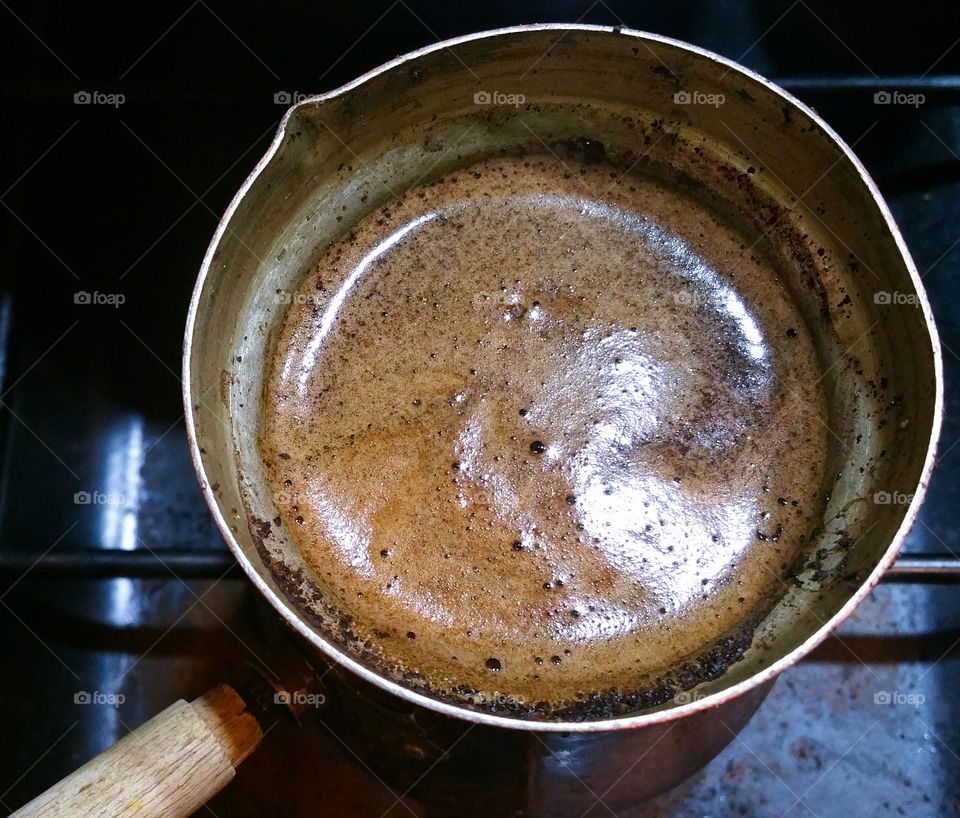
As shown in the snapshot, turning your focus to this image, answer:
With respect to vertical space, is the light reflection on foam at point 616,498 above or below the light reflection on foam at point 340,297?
below

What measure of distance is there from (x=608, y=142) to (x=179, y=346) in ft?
1.86

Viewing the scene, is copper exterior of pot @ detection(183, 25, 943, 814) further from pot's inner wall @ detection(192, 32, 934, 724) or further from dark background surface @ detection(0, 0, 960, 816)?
dark background surface @ detection(0, 0, 960, 816)

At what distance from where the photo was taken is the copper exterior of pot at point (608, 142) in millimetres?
747

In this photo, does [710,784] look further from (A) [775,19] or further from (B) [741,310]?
(A) [775,19]

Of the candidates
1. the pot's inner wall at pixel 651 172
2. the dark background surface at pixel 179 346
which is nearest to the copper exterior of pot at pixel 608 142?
the pot's inner wall at pixel 651 172

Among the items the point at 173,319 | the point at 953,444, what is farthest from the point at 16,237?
the point at 953,444

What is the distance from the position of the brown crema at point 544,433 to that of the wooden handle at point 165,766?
Result: 0.14 metres

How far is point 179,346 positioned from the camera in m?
A: 1.07

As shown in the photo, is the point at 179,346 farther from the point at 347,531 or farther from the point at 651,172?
the point at 651,172

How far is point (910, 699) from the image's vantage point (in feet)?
3.27

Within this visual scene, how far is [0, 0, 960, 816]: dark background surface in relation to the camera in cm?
98

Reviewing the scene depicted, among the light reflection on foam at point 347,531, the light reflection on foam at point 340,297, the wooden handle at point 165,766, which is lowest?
the wooden handle at point 165,766

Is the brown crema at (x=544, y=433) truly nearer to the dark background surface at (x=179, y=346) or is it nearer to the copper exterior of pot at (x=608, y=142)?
the copper exterior of pot at (x=608, y=142)

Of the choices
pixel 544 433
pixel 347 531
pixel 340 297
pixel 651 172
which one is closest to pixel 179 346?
pixel 340 297
